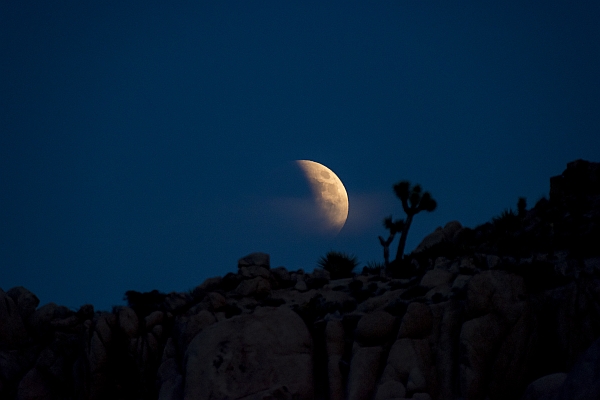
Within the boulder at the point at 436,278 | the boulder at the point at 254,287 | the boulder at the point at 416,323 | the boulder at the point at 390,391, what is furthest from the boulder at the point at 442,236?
the boulder at the point at 390,391

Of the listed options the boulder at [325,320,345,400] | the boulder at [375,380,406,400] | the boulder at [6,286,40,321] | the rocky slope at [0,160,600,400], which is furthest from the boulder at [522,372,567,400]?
the boulder at [6,286,40,321]

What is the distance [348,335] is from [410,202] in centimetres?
2075

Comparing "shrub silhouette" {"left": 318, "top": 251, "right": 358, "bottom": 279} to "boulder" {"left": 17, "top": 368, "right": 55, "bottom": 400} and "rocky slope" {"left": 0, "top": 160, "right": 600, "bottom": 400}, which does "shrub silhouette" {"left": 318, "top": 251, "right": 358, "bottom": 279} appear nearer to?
"rocky slope" {"left": 0, "top": 160, "right": 600, "bottom": 400}

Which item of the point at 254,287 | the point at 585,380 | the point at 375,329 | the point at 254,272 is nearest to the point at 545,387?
the point at 585,380

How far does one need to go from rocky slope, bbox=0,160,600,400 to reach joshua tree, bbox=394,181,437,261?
24.2ft

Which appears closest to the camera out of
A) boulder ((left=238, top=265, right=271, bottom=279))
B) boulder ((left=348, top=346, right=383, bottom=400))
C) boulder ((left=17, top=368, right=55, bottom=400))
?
boulder ((left=348, top=346, right=383, bottom=400))

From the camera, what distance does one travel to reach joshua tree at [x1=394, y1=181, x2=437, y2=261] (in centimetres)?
4375

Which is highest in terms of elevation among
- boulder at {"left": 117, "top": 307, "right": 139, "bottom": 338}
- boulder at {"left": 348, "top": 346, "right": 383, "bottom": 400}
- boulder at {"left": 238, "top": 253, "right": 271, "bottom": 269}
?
boulder at {"left": 238, "top": 253, "right": 271, "bottom": 269}

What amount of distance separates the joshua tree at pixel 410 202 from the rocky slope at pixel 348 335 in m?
7.36

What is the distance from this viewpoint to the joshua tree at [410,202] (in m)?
43.8

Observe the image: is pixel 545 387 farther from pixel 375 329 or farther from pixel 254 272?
pixel 254 272

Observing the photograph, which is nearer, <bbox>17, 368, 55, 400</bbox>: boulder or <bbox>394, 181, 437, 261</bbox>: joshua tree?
<bbox>17, 368, 55, 400</bbox>: boulder

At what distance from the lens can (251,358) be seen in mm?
23125

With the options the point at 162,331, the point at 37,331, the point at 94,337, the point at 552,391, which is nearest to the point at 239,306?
the point at 162,331
